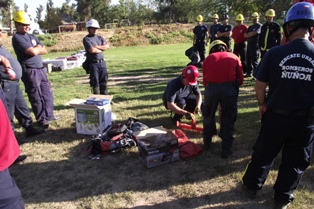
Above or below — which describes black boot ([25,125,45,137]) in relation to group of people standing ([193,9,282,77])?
below

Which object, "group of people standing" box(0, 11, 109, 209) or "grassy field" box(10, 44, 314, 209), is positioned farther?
"group of people standing" box(0, 11, 109, 209)

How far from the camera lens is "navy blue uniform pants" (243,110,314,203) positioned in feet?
8.50

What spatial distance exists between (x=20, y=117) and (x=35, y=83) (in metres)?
0.72

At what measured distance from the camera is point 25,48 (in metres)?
4.87

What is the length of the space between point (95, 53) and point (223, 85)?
137 inches

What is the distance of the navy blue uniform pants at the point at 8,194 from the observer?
1.76 metres

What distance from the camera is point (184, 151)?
4.11 m

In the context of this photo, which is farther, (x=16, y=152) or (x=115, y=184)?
(x=115, y=184)

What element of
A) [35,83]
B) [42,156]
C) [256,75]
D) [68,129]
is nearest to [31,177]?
[42,156]

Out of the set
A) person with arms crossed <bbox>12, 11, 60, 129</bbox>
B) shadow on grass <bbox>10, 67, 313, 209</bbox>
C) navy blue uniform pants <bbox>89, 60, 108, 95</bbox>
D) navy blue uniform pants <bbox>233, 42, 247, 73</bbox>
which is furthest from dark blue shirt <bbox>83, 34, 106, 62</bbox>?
navy blue uniform pants <bbox>233, 42, 247, 73</bbox>

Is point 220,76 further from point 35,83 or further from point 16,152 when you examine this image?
point 35,83

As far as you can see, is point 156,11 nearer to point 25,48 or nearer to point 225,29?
point 225,29

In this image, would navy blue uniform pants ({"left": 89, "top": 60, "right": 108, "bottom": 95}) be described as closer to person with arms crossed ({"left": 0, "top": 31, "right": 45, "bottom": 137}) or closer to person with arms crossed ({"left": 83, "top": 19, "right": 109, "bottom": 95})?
person with arms crossed ({"left": 83, "top": 19, "right": 109, "bottom": 95})

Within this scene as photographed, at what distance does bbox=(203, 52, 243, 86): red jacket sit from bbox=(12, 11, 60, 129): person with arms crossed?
3286mm
